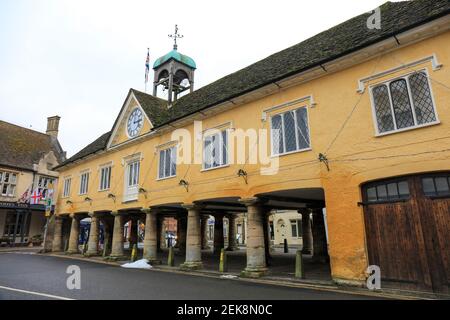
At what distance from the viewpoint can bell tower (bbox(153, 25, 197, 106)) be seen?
24427mm

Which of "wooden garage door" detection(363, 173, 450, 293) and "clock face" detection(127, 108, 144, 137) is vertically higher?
"clock face" detection(127, 108, 144, 137)

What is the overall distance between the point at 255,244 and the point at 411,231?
5590 mm

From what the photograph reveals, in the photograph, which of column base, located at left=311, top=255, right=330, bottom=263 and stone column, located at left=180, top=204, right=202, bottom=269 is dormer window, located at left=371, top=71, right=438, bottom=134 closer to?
stone column, located at left=180, top=204, right=202, bottom=269

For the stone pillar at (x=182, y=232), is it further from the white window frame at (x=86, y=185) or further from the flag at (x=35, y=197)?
the flag at (x=35, y=197)

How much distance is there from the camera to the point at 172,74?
2403 cm

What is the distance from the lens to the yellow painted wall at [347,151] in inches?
331

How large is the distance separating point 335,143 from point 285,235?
2988cm

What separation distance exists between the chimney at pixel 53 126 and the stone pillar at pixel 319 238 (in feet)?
120

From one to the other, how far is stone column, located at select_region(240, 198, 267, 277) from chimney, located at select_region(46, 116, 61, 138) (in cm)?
3723

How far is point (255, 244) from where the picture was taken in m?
12.1

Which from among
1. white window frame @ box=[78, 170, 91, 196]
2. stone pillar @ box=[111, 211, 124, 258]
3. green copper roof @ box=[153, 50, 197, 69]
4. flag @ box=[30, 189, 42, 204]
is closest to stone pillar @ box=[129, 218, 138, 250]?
white window frame @ box=[78, 170, 91, 196]

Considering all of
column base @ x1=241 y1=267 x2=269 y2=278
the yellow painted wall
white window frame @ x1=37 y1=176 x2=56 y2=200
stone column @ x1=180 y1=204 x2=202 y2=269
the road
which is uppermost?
white window frame @ x1=37 y1=176 x2=56 y2=200

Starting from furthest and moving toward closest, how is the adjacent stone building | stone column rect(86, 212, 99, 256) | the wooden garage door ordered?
the adjacent stone building, stone column rect(86, 212, 99, 256), the wooden garage door

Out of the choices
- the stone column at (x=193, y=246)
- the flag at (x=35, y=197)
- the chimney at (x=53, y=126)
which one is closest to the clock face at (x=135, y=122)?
the stone column at (x=193, y=246)
